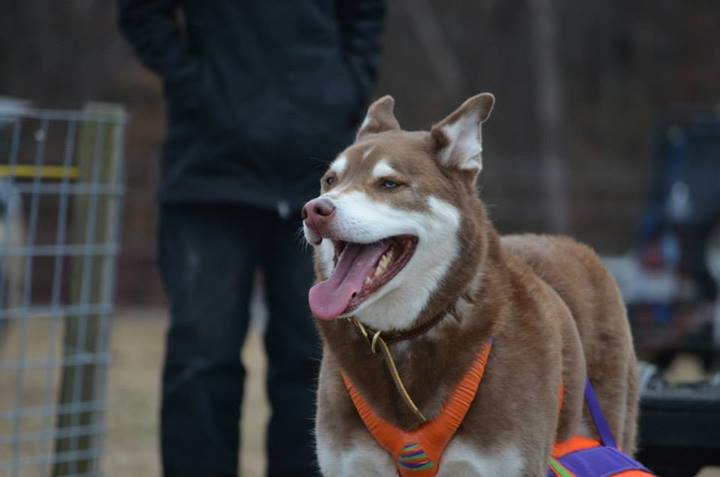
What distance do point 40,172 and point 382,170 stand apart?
2.38m

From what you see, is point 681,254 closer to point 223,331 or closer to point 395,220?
point 223,331

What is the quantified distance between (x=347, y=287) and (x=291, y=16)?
66.8 inches

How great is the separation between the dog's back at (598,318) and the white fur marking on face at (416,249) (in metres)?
0.55

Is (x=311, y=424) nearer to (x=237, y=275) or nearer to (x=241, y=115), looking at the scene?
(x=237, y=275)

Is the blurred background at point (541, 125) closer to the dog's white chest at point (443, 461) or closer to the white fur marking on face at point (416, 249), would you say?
the dog's white chest at point (443, 461)

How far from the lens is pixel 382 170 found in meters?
3.25

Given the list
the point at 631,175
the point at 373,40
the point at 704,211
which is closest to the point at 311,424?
the point at 373,40

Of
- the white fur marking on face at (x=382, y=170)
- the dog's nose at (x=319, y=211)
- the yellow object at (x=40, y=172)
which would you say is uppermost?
the white fur marking on face at (x=382, y=170)

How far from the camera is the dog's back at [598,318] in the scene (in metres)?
3.81

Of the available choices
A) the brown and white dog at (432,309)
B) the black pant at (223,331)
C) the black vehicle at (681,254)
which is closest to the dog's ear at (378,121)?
the brown and white dog at (432,309)

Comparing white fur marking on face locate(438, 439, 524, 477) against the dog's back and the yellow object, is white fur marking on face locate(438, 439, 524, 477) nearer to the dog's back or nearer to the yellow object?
the dog's back

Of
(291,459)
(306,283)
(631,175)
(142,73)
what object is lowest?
(631,175)

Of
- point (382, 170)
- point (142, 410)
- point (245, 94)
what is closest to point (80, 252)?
point (245, 94)

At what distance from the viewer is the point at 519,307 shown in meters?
3.39
